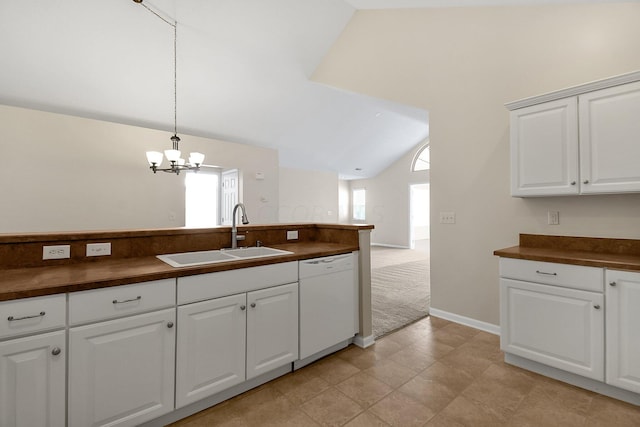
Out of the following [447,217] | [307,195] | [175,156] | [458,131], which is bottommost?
[447,217]

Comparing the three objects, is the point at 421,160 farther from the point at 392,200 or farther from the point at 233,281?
the point at 233,281

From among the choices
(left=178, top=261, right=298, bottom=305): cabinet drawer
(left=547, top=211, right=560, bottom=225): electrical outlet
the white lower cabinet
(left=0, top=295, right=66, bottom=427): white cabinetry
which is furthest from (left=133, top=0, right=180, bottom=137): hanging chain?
(left=547, top=211, right=560, bottom=225): electrical outlet

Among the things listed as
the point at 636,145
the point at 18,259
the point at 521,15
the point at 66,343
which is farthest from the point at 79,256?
the point at 521,15

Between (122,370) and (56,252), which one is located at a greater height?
(56,252)

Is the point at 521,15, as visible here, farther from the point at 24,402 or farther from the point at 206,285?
the point at 24,402

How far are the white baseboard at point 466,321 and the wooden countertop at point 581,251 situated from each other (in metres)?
0.87

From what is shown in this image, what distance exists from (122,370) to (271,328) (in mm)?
824

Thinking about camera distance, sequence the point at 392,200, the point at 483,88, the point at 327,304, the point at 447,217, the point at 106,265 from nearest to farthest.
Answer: the point at 106,265 < the point at 327,304 < the point at 483,88 < the point at 447,217 < the point at 392,200

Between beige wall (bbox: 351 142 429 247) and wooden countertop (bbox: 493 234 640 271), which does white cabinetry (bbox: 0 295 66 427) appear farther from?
beige wall (bbox: 351 142 429 247)

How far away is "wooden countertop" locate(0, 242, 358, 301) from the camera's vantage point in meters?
1.25

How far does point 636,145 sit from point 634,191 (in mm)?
302

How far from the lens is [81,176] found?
4117mm

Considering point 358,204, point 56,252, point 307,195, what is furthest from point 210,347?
point 358,204

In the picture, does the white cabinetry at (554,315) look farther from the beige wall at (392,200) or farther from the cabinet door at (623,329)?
the beige wall at (392,200)
